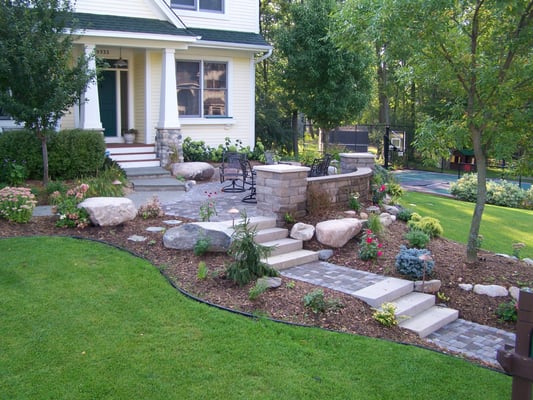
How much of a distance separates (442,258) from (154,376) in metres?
5.47

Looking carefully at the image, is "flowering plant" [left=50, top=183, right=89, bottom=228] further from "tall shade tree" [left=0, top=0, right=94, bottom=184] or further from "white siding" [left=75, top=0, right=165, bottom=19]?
"white siding" [left=75, top=0, right=165, bottom=19]

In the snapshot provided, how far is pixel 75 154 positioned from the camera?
11664 mm

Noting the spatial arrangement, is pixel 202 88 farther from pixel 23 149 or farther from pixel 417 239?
pixel 417 239

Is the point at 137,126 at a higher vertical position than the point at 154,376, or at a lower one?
higher

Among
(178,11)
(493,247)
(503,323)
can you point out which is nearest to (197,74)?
(178,11)

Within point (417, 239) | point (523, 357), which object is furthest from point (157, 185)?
point (523, 357)

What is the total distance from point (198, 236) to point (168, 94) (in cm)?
835

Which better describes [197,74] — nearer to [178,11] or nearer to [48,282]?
[178,11]

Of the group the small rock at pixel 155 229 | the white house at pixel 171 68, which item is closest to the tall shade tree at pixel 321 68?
the white house at pixel 171 68

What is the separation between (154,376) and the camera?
416 centimetres

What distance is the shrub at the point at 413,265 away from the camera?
712cm

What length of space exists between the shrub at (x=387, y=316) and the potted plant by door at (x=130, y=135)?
11.2 meters

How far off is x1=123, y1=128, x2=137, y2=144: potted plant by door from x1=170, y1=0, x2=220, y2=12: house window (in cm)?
413

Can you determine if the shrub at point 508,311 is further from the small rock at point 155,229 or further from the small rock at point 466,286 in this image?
the small rock at point 155,229
